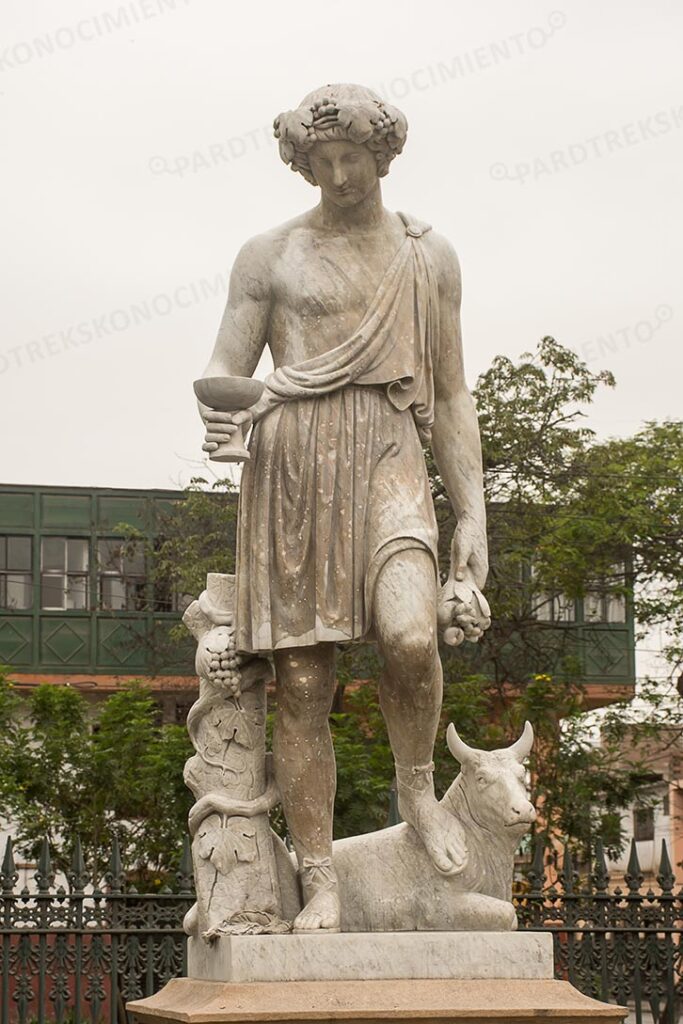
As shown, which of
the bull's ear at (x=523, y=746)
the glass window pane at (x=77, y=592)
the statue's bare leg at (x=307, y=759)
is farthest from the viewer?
the glass window pane at (x=77, y=592)

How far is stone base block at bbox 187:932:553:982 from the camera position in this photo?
5953 mm

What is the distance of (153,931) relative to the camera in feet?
34.6

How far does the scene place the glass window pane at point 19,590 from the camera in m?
31.8

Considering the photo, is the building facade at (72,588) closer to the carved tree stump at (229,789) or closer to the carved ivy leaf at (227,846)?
the carved tree stump at (229,789)

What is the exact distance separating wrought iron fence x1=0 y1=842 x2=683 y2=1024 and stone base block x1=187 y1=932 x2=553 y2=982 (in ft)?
14.1

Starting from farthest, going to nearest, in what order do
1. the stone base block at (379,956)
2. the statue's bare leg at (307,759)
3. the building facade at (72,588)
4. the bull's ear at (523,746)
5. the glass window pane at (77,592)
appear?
the glass window pane at (77,592)
the building facade at (72,588)
the bull's ear at (523,746)
the statue's bare leg at (307,759)
the stone base block at (379,956)

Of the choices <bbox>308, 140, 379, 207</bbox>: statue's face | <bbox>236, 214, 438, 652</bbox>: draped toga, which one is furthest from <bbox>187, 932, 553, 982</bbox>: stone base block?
<bbox>308, 140, 379, 207</bbox>: statue's face

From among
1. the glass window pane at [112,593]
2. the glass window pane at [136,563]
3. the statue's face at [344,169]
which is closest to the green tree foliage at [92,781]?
the glass window pane at [136,563]

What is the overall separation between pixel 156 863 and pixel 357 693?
2.98m

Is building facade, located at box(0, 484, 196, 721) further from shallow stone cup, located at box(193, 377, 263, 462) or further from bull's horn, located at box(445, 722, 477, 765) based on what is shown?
shallow stone cup, located at box(193, 377, 263, 462)

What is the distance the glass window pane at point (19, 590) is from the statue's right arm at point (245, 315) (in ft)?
84.0

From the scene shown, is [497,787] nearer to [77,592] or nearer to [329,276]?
[329,276]

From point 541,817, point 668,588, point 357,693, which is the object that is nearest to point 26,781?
point 357,693

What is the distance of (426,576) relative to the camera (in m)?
6.26
